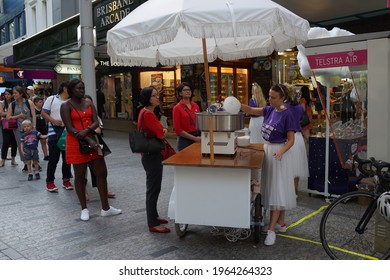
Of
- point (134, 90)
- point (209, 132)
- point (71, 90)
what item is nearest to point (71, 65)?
point (134, 90)

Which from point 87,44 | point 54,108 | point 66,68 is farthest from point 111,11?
point 66,68

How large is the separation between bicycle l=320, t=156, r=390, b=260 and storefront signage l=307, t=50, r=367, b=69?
1.94 meters

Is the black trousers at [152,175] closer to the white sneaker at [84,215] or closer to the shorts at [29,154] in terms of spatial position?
the white sneaker at [84,215]

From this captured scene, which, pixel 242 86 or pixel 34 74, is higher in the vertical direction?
pixel 34 74

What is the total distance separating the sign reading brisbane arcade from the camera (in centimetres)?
1070

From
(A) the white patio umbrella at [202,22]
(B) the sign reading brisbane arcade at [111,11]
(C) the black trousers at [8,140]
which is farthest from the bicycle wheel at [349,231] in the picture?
(B) the sign reading brisbane arcade at [111,11]

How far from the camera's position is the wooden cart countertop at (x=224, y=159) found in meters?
3.83

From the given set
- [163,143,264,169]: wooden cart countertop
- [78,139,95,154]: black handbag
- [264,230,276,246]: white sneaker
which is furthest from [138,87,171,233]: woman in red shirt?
[264,230,276,246]: white sneaker

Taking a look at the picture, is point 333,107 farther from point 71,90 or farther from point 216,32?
point 71,90

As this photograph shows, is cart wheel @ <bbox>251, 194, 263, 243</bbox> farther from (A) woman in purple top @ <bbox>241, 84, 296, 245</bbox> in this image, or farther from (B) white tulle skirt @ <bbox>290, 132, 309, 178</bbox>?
(B) white tulle skirt @ <bbox>290, 132, 309, 178</bbox>

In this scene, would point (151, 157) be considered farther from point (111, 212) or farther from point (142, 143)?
point (111, 212)

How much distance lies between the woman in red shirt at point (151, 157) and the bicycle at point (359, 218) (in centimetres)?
183

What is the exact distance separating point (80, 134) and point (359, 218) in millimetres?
3349

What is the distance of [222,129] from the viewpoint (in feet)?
13.4
